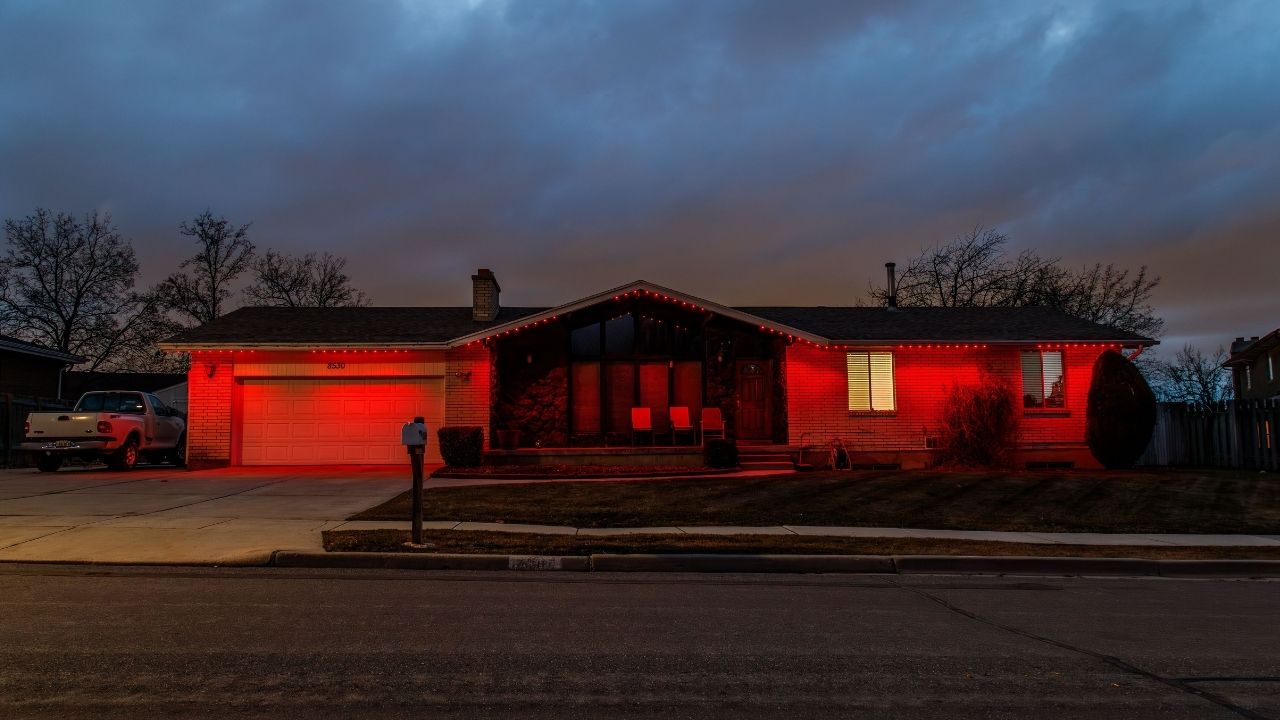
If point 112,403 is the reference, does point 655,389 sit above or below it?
above

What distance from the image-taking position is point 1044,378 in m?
19.5

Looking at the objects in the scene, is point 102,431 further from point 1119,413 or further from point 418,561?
point 1119,413

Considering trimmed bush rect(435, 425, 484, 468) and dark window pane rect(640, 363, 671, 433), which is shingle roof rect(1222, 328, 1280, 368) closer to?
dark window pane rect(640, 363, 671, 433)

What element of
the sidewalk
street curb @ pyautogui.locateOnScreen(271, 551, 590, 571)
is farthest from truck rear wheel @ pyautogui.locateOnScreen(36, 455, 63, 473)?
street curb @ pyautogui.locateOnScreen(271, 551, 590, 571)

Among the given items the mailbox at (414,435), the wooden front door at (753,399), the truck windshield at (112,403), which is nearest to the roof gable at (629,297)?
the wooden front door at (753,399)

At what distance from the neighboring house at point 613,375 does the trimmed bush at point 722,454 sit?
Result: 2.09 m

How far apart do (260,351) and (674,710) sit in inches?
674

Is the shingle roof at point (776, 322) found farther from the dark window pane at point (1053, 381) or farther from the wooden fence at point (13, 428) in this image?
the wooden fence at point (13, 428)

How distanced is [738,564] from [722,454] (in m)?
9.19

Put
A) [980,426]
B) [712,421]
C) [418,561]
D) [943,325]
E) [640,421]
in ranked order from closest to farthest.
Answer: [418,561], [980,426], [712,421], [640,421], [943,325]

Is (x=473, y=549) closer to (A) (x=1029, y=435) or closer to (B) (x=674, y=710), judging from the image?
(B) (x=674, y=710)

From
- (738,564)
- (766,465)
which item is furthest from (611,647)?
(766,465)

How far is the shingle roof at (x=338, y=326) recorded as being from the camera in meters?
18.3

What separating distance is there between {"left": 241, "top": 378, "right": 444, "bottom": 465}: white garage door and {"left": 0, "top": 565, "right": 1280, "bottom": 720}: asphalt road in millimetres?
10977
